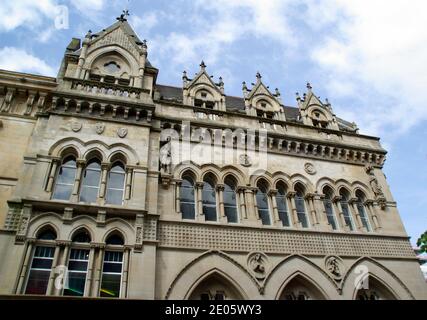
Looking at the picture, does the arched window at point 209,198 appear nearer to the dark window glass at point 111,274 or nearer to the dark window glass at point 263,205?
the dark window glass at point 263,205

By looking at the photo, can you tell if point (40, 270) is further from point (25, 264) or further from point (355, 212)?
point (355, 212)

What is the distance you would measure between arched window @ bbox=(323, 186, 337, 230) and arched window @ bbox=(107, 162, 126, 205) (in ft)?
30.3

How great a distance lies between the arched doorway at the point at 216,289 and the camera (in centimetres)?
1166

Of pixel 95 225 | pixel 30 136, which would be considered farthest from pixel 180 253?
pixel 30 136

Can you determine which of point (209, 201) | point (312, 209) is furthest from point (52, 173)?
point (312, 209)

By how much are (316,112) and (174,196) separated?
1099 centimetres

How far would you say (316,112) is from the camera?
64.5ft

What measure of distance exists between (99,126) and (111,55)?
5.15 m

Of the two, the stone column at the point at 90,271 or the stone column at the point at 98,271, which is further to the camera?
the stone column at the point at 98,271

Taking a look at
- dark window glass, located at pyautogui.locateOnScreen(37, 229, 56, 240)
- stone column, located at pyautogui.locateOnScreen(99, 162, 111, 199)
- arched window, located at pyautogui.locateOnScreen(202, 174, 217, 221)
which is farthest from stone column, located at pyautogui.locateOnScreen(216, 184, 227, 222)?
dark window glass, located at pyautogui.locateOnScreen(37, 229, 56, 240)

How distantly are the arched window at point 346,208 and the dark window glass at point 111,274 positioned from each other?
10.4 meters

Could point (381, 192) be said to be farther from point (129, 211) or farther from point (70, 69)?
point (70, 69)

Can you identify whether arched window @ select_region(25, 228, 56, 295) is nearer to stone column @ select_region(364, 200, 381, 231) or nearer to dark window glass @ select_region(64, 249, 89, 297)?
dark window glass @ select_region(64, 249, 89, 297)

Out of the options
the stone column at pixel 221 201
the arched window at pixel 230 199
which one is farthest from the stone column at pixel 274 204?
the stone column at pixel 221 201
